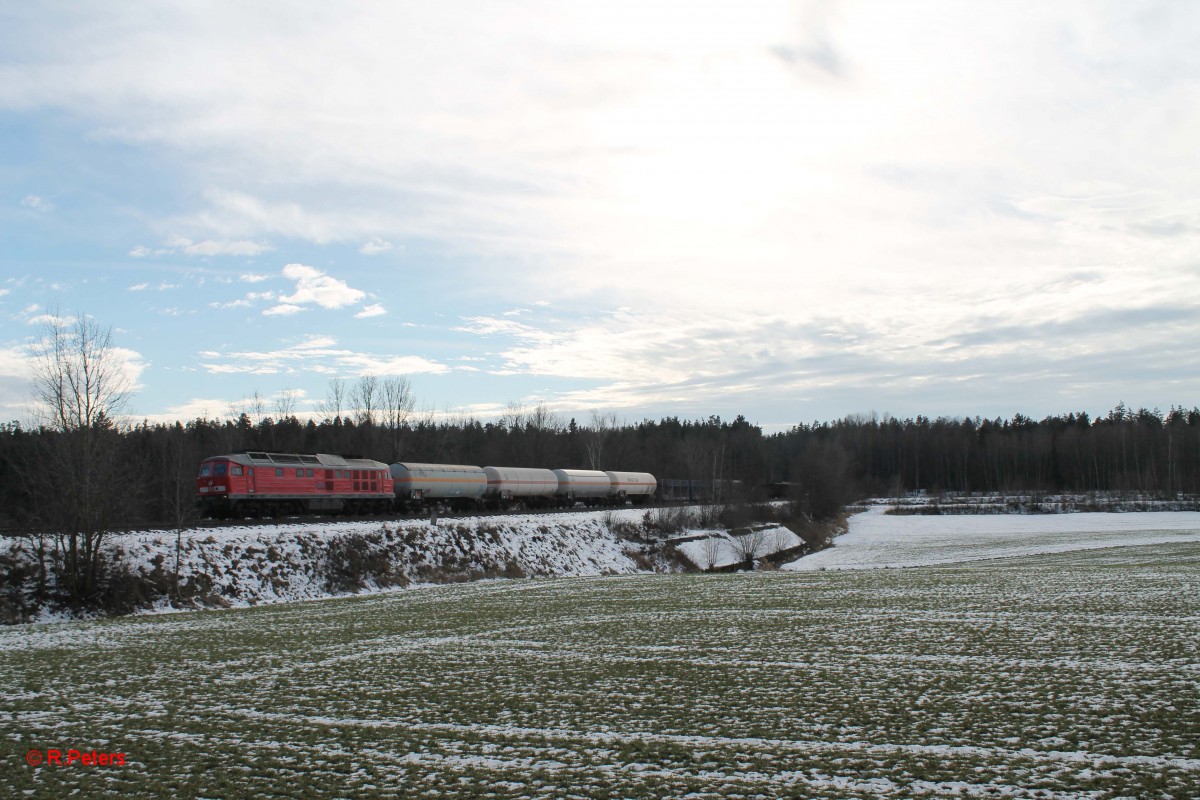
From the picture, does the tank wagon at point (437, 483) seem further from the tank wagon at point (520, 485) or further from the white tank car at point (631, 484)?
the white tank car at point (631, 484)

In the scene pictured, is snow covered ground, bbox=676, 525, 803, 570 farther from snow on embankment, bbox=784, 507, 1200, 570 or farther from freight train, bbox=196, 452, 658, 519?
freight train, bbox=196, 452, 658, 519

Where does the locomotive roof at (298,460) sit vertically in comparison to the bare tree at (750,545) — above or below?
above

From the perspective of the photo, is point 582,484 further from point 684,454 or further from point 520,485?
point 684,454

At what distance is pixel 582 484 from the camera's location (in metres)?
67.4

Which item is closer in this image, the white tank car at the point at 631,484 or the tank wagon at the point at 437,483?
the tank wagon at the point at 437,483

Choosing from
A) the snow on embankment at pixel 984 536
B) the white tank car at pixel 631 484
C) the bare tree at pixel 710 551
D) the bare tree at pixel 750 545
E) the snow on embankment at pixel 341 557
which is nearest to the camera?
the snow on embankment at pixel 341 557

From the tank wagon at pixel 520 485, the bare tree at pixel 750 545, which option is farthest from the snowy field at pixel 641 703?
the tank wagon at pixel 520 485

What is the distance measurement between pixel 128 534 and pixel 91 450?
3.61 meters

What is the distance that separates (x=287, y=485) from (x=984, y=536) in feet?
162

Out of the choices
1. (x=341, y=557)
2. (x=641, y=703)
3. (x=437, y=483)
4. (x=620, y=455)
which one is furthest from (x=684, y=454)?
(x=641, y=703)

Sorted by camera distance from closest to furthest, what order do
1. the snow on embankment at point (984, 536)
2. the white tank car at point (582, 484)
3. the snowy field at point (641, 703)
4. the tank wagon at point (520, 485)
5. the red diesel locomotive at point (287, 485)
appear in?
the snowy field at point (641, 703)
the red diesel locomotive at point (287, 485)
the snow on embankment at point (984, 536)
the tank wagon at point (520, 485)
the white tank car at point (582, 484)

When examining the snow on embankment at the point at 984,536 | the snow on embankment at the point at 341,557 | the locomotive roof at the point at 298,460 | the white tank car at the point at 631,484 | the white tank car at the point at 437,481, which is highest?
the locomotive roof at the point at 298,460

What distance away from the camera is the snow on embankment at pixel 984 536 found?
4966 cm

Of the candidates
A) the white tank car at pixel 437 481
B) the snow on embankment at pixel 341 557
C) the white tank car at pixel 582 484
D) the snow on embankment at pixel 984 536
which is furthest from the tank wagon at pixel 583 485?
the snow on embankment at pixel 984 536
